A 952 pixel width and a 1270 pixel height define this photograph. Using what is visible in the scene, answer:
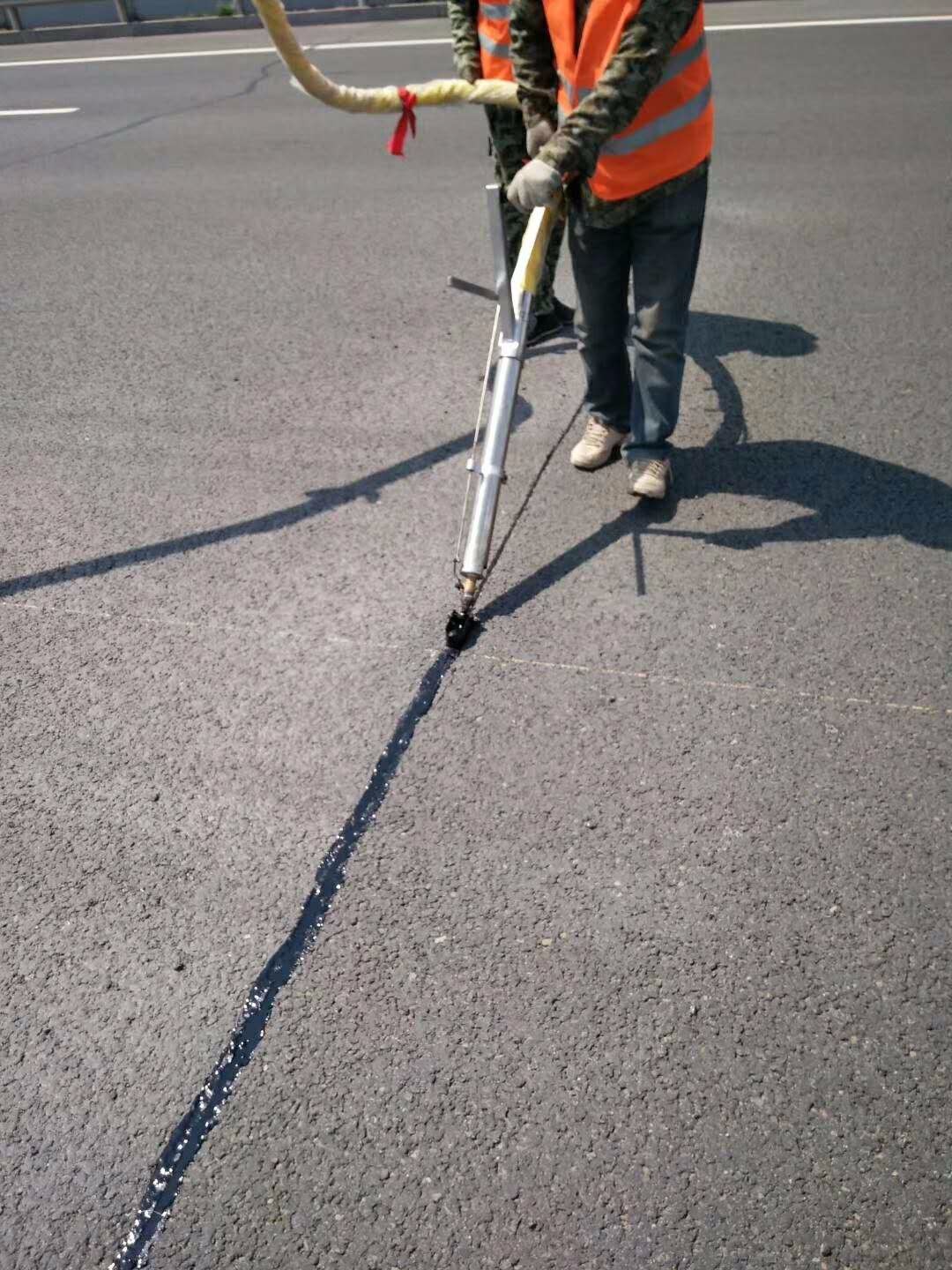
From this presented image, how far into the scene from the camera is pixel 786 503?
3.54m

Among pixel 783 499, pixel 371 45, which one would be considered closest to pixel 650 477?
pixel 783 499

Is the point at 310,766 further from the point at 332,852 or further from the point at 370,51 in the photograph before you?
the point at 370,51

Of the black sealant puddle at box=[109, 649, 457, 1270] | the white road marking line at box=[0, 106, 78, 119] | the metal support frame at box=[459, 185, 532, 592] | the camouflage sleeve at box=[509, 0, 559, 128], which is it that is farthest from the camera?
the white road marking line at box=[0, 106, 78, 119]

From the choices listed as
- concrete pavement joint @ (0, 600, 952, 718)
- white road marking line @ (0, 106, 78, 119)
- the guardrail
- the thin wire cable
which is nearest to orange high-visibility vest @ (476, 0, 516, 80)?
the thin wire cable

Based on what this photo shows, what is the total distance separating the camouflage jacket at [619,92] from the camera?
271 centimetres

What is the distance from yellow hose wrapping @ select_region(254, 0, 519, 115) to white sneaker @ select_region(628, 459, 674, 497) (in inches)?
47.4

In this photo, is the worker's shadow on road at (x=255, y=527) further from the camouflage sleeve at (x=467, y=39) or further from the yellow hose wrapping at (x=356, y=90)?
the camouflage sleeve at (x=467, y=39)

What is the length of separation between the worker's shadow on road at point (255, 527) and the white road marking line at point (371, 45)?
30.2 feet

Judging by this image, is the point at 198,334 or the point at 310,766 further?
the point at 198,334

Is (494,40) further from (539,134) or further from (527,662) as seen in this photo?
(527,662)

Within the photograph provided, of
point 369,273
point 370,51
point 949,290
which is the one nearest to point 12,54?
point 370,51

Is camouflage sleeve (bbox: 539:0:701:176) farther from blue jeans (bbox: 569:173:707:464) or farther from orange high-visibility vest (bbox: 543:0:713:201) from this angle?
blue jeans (bbox: 569:173:707:464)

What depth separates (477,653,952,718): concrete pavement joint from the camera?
2.71m

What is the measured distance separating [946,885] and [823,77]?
851 centimetres
